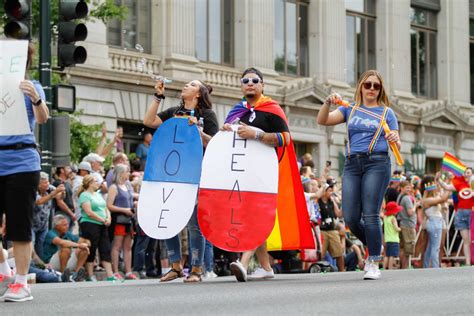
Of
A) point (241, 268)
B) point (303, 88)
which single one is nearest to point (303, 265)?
point (241, 268)

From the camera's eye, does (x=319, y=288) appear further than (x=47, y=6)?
No

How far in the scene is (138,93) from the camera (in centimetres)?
2989

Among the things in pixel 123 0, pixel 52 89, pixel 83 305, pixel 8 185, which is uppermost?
pixel 123 0

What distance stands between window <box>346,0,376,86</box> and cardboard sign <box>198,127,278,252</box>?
26313 millimetres

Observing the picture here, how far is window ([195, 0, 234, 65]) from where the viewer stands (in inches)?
1298

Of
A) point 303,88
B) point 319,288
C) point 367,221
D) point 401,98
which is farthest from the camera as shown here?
point 401,98

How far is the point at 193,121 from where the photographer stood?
1271cm

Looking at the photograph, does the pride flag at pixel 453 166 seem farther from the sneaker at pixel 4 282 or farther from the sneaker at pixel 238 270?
the sneaker at pixel 4 282

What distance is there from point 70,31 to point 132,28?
14858 millimetres

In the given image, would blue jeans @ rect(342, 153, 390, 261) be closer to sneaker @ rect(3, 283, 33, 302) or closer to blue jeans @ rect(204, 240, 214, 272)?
blue jeans @ rect(204, 240, 214, 272)

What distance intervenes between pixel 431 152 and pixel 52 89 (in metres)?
24.7

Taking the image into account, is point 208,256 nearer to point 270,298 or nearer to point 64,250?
point 64,250

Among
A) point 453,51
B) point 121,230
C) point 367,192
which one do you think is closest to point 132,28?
point 121,230

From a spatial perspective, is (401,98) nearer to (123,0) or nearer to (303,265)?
(123,0)
